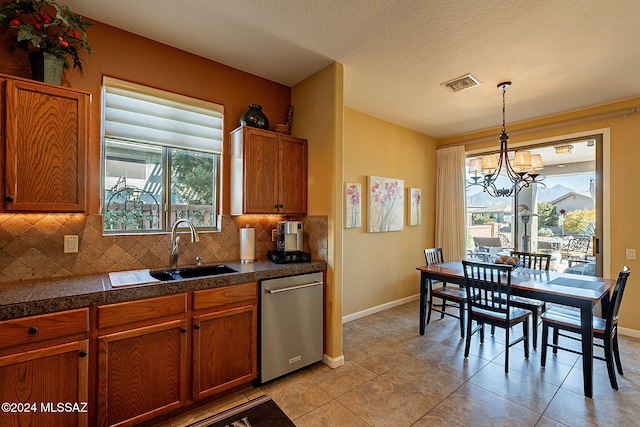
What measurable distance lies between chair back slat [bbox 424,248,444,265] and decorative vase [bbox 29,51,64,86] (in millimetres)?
3993

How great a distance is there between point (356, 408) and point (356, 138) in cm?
312

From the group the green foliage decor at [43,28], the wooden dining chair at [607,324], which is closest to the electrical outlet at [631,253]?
the wooden dining chair at [607,324]

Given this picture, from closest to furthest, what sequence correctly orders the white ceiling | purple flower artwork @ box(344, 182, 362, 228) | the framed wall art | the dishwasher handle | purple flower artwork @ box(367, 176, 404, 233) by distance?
the white ceiling → the dishwasher handle → purple flower artwork @ box(344, 182, 362, 228) → purple flower artwork @ box(367, 176, 404, 233) → the framed wall art

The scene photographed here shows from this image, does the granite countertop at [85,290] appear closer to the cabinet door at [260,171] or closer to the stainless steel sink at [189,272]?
the stainless steel sink at [189,272]

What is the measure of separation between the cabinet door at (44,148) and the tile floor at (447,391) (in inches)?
67.6

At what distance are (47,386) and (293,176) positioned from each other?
2.29 m

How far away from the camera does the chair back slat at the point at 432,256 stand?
3.88 metres

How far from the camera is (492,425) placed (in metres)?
1.99

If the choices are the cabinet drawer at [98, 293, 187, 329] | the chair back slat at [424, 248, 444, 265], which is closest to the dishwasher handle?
the cabinet drawer at [98, 293, 187, 329]

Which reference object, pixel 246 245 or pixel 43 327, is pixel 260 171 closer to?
pixel 246 245

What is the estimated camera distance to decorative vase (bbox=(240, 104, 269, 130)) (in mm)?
2748

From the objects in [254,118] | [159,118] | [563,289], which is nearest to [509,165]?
[563,289]

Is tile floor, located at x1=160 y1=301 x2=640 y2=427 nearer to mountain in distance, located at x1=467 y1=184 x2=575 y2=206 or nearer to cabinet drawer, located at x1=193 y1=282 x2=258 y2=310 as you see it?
cabinet drawer, located at x1=193 y1=282 x2=258 y2=310

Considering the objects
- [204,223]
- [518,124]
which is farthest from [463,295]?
[204,223]
